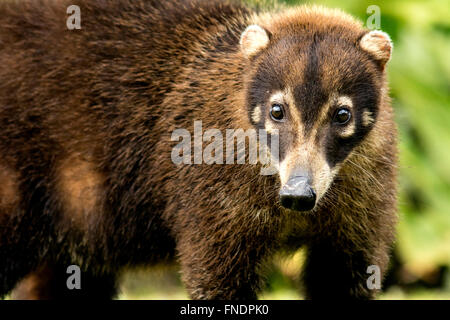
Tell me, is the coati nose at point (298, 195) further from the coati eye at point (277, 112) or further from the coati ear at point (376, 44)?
the coati ear at point (376, 44)

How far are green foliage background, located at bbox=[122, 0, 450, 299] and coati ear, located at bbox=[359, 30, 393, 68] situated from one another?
14.1 ft

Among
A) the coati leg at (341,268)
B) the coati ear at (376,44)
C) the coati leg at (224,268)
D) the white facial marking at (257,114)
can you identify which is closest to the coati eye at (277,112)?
the white facial marking at (257,114)

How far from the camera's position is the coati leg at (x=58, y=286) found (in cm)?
754

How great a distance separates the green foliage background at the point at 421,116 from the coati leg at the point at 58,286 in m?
2.40

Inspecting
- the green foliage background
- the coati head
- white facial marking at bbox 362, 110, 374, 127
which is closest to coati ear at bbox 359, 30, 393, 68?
the coati head

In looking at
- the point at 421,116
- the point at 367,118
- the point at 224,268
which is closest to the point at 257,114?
the point at 367,118

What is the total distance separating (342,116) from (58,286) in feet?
11.7

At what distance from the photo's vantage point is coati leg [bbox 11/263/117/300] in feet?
24.7

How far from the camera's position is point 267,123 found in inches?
226

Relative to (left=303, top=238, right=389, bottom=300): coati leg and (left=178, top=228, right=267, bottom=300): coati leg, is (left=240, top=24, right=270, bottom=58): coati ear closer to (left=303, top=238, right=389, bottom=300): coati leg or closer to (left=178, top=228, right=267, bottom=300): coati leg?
(left=178, top=228, right=267, bottom=300): coati leg

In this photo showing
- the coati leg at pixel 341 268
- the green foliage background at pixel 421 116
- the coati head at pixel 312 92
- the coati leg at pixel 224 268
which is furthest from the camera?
the green foliage background at pixel 421 116

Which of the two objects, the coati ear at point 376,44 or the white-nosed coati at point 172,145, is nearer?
the coati ear at point 376,44

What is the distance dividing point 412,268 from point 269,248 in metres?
5.23

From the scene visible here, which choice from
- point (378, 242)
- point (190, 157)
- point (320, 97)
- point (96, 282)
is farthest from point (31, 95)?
point (378, 242)
